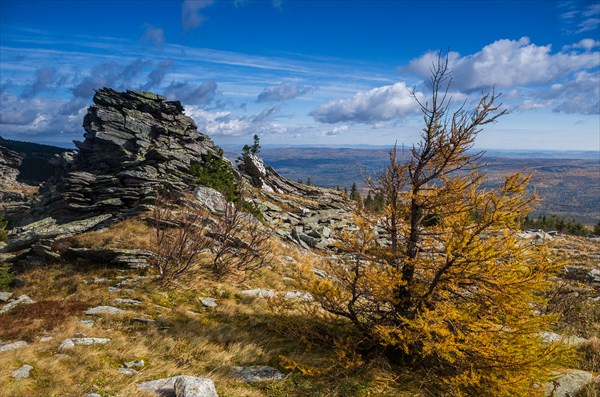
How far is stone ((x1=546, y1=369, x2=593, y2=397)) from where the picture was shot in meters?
9.02

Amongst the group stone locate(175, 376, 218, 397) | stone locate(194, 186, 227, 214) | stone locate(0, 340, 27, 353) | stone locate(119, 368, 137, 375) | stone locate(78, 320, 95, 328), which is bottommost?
stone locate(78, 320, 95, 328)

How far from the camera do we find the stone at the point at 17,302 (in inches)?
517

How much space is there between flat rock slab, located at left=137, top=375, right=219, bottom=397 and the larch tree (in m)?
4.02

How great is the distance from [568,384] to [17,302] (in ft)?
64.4

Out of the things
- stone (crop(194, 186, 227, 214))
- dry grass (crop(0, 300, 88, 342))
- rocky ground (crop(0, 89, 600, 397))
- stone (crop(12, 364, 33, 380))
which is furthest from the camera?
stone (crop(194, 186, 227, 214))

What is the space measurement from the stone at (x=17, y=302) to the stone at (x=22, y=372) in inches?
262

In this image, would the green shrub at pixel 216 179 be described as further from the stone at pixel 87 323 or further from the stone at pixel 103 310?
the stone at pixel 87 323

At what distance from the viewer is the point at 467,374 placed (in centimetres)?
877

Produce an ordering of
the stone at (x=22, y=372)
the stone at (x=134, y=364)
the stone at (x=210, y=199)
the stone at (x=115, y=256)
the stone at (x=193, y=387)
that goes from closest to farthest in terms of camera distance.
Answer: the stone at (x=193, y=387), the stone at (x=22, y=372), the stone at (x=134, y=364), the stone at (x=115, y=256), the stone at (x=210, y=199)

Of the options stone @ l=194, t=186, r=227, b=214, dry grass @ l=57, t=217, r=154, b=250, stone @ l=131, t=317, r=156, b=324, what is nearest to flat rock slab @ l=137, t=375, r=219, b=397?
stone @ l=131, t=317, r=156, b=324

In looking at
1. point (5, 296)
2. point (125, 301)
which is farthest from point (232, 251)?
point (5, 296)

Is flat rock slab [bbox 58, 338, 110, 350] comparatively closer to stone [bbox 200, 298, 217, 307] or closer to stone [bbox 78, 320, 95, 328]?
stone [bbox 78, 320, 95, 328]

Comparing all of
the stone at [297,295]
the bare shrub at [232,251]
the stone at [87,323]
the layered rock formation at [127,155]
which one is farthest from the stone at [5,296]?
the stone at [297,295]

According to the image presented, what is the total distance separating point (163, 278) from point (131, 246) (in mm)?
4348
